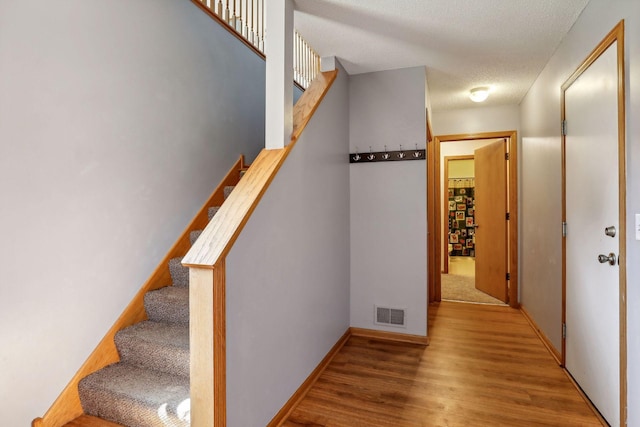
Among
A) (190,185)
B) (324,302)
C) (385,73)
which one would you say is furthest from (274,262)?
(385,73)

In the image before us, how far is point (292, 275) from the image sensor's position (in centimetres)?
210

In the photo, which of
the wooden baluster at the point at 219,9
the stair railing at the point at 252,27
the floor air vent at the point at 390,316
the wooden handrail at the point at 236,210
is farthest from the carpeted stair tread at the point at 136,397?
the wooden baluster at the point at 219,9

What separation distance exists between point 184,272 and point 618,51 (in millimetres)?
2734

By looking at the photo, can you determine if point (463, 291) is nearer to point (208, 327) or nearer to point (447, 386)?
point (447, 386)

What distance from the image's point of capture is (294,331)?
212cm

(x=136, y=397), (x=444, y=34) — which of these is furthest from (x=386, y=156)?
(x=136, y=397)

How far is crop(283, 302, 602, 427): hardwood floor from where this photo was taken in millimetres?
1962

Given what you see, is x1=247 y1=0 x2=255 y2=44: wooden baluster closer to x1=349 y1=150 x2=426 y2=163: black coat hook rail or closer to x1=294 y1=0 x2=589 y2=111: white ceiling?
x1=294 y1=0 x2=589 y2=111: white ceiling

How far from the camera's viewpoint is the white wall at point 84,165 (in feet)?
5.11

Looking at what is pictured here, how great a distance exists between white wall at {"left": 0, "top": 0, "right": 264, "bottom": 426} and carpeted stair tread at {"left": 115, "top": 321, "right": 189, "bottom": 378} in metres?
0.15

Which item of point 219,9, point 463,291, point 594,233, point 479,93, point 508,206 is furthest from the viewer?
point 463,291

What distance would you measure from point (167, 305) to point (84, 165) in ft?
3.00

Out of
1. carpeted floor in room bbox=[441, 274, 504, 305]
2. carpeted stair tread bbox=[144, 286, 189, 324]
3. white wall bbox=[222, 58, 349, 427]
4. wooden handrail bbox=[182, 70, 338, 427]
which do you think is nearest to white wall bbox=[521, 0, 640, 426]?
carpeted floor in room bbox=[441, 274, 504, 305]

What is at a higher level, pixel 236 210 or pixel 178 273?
pixel 236 210
